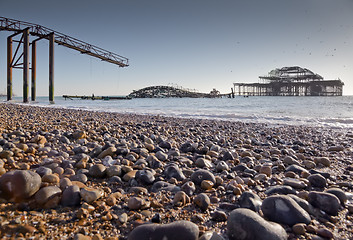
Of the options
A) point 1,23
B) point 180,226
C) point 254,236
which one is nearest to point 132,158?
point 180,226

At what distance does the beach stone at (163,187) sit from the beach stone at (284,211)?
58 centimetres

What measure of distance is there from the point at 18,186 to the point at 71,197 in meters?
0.29

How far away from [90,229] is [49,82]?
16.1 meters

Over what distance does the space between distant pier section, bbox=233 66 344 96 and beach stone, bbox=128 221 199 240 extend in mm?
65597

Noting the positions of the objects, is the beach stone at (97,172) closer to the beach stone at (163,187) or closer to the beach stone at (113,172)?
the beach stone at (113,172)

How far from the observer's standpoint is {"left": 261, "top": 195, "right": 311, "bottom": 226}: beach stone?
3.44 feet

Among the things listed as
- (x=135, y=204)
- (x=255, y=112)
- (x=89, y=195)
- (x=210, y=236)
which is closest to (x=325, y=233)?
(x=210, y=236)

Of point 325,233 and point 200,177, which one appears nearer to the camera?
point 325,233

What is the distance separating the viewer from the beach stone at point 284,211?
1.05m

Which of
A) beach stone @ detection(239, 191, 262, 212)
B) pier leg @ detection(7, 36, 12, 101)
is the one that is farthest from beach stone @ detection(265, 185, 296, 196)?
pier leg @ detection(7, 36, 12, 101)

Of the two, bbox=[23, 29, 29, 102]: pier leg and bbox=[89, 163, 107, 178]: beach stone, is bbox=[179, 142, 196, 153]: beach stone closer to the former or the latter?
bbox=[89, 163, 107, 178]: beach stone

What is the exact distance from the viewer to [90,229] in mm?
950

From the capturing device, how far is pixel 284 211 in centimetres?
107

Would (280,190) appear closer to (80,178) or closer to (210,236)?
(210,236)
